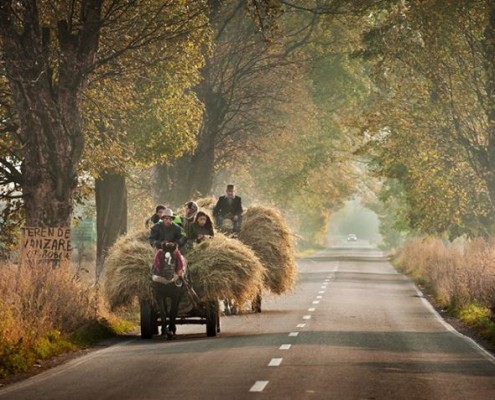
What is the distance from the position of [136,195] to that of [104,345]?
39.5m

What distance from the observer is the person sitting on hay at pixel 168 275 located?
66.7 ft

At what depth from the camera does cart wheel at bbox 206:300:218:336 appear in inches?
830

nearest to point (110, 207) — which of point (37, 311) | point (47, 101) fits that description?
point (47, 101)

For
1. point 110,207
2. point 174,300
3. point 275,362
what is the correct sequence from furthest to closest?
point 110,207 < point 174,300 < point 275,362

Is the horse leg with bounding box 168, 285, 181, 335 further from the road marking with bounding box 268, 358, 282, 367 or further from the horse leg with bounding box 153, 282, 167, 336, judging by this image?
the road marking with bounding box 268, 358, 282, 367

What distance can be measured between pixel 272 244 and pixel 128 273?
19.2 ft

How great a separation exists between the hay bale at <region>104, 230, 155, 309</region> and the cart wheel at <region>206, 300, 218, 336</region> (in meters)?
1.03

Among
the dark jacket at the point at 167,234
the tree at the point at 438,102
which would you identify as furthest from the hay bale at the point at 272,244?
the tree at the point at 438,102

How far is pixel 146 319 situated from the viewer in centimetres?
2091

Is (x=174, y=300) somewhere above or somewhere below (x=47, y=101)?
below

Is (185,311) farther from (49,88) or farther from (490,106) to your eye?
(490,106)

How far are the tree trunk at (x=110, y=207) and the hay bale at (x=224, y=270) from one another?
14.5 metres

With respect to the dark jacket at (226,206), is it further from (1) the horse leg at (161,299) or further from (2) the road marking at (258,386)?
(2) the road marking at (258,386)

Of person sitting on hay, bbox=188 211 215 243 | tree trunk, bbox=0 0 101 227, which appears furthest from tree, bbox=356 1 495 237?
person sitting on hay, bbox=188 211 215 243
